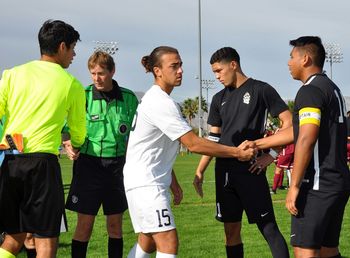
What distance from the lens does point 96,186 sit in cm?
672

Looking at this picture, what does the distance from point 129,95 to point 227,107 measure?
120 cm

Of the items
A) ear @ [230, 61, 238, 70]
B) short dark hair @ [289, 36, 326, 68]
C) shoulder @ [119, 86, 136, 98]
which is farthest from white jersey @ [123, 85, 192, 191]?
shoulder @ [119, 86, 136, 98]

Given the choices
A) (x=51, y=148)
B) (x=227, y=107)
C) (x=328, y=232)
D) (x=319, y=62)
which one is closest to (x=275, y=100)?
(x=227, y=107)

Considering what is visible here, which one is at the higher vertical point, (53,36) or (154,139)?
(53,36)

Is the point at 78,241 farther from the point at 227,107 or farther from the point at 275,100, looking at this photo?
the point at 275,100

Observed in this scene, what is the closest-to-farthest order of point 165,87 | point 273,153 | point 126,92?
point 165,87 < point 273,153 < point 126,92

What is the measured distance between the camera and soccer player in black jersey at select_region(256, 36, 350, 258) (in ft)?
15.9

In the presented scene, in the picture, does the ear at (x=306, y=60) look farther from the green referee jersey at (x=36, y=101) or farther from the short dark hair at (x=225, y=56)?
the green referee jersey at (x=36, y=101)

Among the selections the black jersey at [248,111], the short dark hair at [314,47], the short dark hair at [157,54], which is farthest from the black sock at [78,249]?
the short dark hair at [314,47]

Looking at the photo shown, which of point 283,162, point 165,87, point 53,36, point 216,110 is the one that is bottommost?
point 283,162

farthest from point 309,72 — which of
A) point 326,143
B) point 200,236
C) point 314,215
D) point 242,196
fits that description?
point 200,236

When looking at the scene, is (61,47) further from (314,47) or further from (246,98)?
(314,47)

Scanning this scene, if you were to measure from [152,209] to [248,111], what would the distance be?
1653 mm

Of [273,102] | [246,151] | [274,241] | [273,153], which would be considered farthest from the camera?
[273,153]
